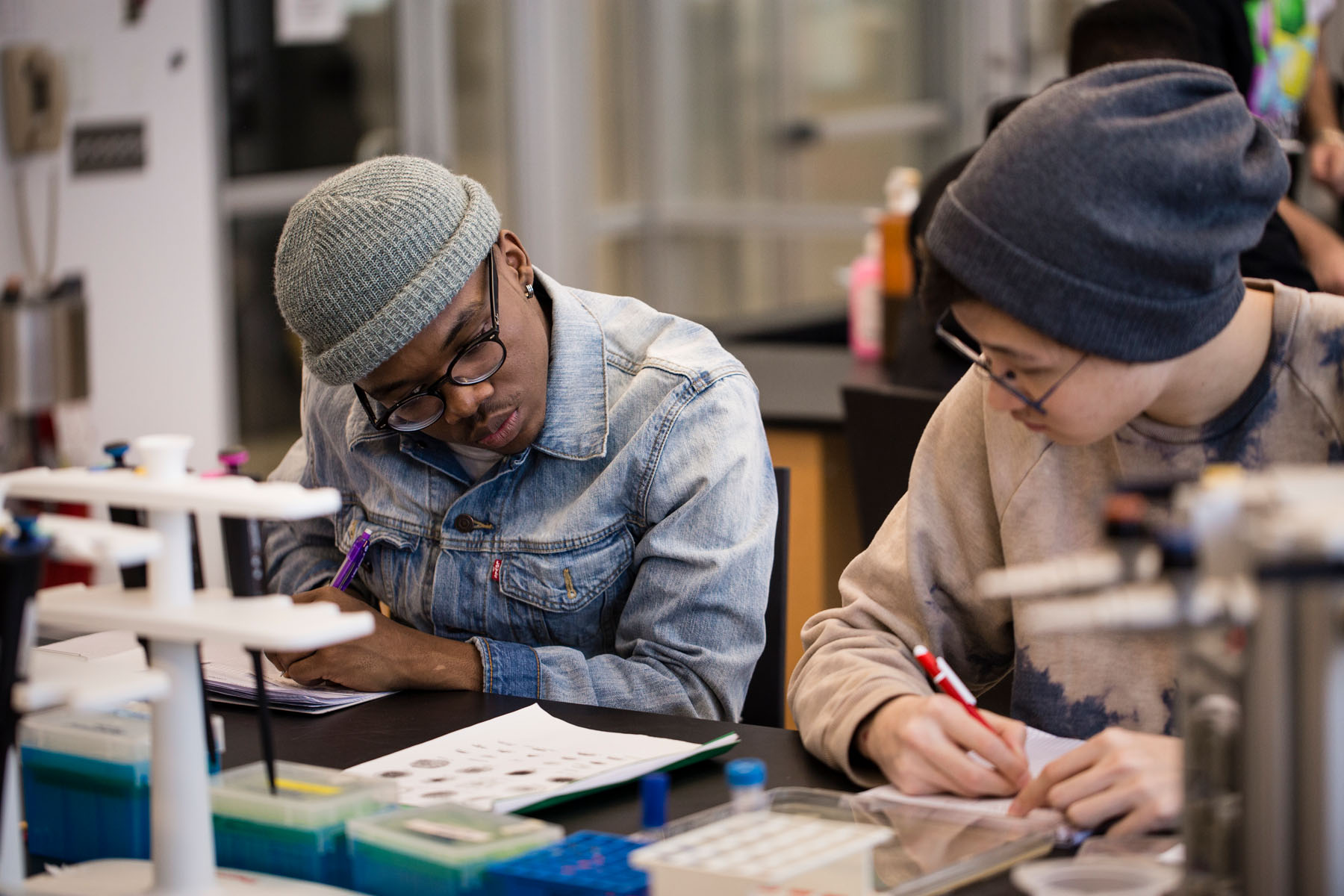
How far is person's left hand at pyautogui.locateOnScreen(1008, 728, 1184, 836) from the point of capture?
1.00 m

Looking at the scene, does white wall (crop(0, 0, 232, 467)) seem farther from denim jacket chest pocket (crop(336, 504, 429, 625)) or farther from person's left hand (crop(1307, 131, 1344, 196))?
person's left hand (crop(1307, 131, 1344, 196))

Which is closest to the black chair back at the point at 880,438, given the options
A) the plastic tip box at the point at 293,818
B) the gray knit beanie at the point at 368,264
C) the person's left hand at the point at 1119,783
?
the gray knit beanie at the point at 368,264

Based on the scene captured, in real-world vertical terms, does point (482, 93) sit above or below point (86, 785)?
above

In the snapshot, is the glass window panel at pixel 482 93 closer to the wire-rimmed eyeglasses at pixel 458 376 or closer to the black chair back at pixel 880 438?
the black chair back at pixel 880 438

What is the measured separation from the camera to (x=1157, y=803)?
3.28ft

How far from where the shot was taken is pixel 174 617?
88 centimetres

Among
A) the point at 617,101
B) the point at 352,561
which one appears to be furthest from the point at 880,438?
the point at 617,101

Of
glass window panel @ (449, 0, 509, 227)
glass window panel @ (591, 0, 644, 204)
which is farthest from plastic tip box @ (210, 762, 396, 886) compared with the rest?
glass window panel @ (591, 0, 644, 204)

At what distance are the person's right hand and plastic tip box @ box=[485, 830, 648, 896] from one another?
25 cm

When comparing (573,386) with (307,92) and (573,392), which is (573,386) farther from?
(307,92)

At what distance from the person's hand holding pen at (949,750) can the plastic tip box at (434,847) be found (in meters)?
0.28

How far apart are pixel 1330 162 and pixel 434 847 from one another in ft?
7.76

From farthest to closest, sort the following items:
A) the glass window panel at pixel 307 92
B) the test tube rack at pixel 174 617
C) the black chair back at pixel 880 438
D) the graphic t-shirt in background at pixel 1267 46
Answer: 1. the glass window panel at pixel 307 92
2. the graphic t-shirt in background at pixel 1267 46
3. the black chair back at pixel 880 438
4. the test tube rack at pixel 174 617

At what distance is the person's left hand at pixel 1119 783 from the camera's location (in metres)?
1.00
